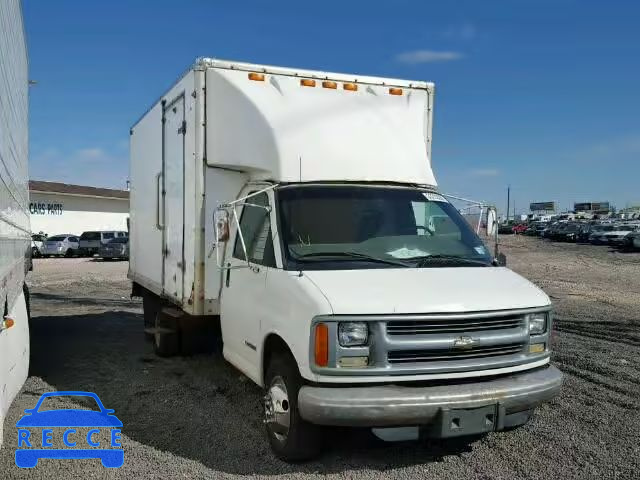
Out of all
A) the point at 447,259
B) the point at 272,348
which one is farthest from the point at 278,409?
the point at 447,259

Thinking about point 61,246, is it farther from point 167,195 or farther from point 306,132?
point 306,132

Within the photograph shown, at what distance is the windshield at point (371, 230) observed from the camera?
4852 mm

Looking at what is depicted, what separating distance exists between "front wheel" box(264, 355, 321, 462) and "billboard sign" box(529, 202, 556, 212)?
129839mm

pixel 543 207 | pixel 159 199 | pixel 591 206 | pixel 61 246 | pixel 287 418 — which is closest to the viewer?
pixel 287 418

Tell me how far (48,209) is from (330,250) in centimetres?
4178

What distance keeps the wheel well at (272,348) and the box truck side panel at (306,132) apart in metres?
1.47

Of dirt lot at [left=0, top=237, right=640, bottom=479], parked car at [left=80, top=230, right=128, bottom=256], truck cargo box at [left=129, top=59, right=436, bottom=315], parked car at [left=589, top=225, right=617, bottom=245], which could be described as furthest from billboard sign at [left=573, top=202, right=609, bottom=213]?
truck cargo box at [left=129, top=59, right=436, bottom=315]

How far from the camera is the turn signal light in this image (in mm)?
4070

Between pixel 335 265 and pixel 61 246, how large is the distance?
111 feet

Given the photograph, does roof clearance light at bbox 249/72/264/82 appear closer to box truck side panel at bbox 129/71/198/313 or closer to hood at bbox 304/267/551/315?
box truck side panel at bbox 129/71/198/313

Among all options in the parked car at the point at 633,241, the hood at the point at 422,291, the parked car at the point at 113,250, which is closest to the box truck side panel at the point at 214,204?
the hood at the point at 422,291

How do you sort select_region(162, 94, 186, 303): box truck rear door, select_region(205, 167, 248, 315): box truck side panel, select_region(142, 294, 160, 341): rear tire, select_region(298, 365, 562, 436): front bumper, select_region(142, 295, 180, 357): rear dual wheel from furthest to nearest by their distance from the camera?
select_region(142, 294, 160, 341): rear tire < select_region(142, 295, 180, 357): rear dual wheel < select_region(162, 94, 186, 303): box truck rear door < select_region(205, 167, 248, 315): box truck side panel < select_region(298, 365, 562, 436): front bumper

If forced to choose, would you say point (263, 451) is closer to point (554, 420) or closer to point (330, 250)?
point (330, 250)

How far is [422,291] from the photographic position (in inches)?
169
